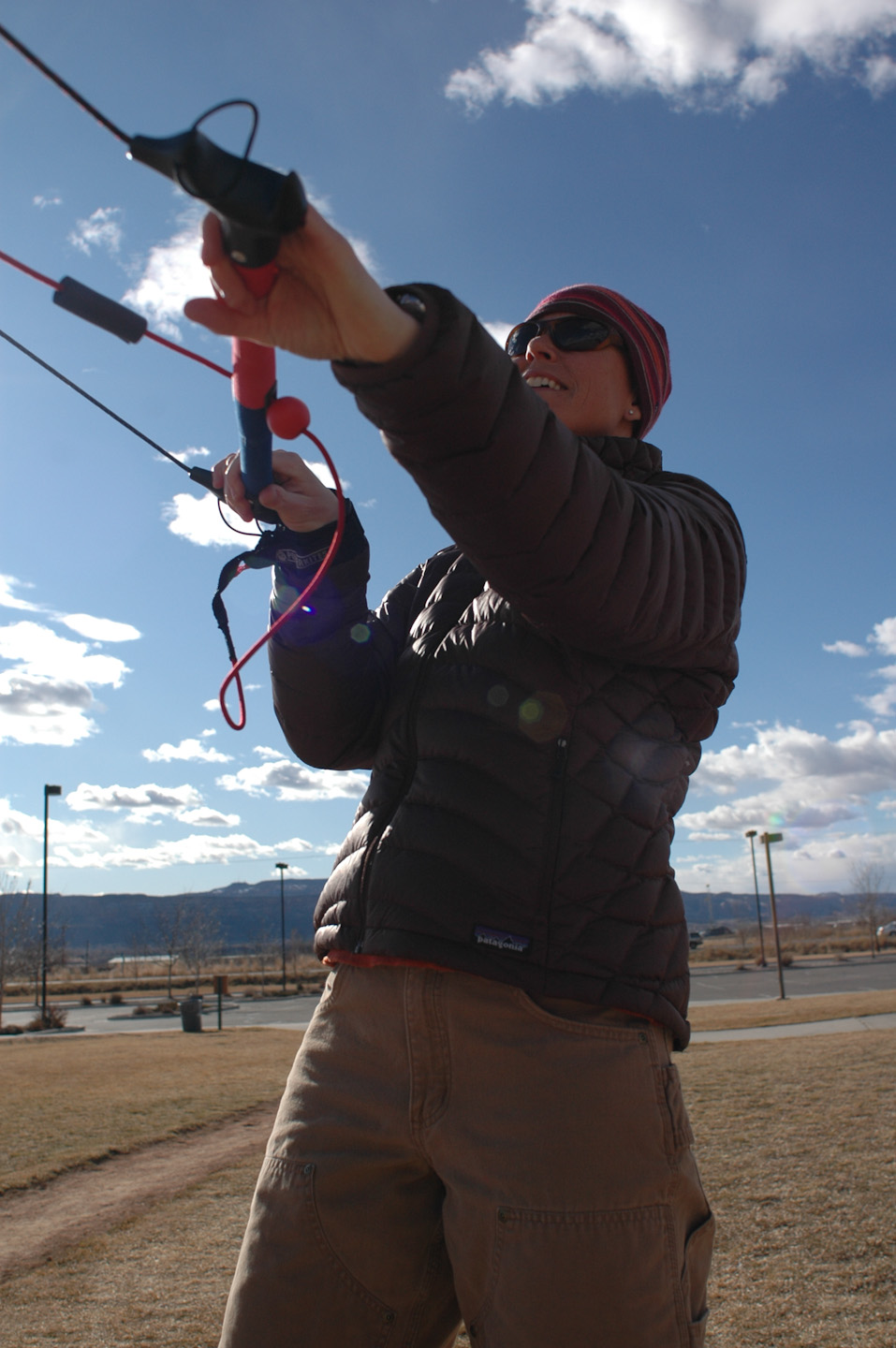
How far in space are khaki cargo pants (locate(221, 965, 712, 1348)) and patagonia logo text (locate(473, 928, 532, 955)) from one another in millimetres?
67

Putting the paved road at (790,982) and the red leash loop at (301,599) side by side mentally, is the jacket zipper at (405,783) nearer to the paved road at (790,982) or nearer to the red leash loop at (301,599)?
the red leash loop at (301,599)

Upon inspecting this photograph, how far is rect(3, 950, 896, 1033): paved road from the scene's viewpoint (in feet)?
80.8

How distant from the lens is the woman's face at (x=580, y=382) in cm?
178

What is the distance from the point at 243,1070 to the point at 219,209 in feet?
40.8

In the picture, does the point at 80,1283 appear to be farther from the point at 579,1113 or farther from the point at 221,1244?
the point at 579,1113

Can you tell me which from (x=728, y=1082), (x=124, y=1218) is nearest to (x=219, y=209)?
(x=124, y=1218)

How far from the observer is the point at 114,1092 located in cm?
986

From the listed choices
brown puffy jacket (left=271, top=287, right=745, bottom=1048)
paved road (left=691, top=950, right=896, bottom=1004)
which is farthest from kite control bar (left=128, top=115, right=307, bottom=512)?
paved road (left=691, top=950, right=896, bottom=1004)

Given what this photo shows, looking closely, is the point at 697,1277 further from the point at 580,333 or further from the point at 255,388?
the point at 580,333

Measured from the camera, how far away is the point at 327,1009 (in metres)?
1.57

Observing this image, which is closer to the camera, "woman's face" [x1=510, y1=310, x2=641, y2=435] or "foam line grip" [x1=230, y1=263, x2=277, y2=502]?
"foam line grip" [x1=230, y1=263, x2=277, y2=502]

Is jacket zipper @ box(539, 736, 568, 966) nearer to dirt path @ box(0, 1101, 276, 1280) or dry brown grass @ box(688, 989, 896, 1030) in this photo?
dirt path @ box(0, 1101, 276, 1280)

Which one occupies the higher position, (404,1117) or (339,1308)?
(404,1117)

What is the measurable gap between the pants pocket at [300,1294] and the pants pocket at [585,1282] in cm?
23
